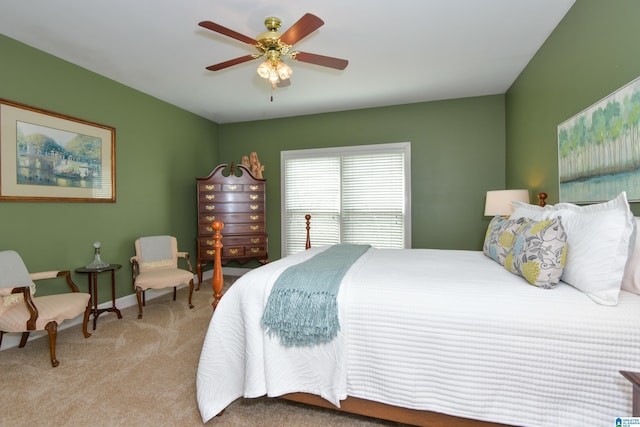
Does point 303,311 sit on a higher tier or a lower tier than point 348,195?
lower

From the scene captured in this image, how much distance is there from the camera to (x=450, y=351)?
149 cm

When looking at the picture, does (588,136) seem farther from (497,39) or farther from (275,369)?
(275,369)

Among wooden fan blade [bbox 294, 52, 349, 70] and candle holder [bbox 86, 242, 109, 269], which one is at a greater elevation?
wooden fan blade [bbox 294, 52, 349, 70]

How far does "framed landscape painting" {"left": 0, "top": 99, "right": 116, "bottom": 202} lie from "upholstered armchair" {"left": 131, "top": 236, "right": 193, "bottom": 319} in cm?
70

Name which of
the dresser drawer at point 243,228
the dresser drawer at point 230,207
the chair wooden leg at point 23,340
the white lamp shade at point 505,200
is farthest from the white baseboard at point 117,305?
the white lamp shade at point 505,200

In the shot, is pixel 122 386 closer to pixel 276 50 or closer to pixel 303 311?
→ pixel 303 311

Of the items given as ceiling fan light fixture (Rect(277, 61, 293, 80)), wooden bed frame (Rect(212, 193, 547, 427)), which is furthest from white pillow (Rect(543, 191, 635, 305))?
ceiling fan light fixture (Rect(277, 61, 293, 80))

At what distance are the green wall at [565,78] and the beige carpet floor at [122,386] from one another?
8.22 ft

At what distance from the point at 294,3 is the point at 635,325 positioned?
2.66 m

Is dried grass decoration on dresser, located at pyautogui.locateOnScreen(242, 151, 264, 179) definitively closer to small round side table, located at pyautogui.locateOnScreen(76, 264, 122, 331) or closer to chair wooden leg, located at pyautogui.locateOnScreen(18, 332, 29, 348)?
Result: small round side table, located at pyautogui.locateOnScreen(76, 264, 122, 331)

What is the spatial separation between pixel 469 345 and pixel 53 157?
3898 mm

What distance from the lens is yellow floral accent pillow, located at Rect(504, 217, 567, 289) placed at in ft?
5.17

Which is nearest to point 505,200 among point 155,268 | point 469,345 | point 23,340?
point 469,345

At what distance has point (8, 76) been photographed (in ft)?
9.00
